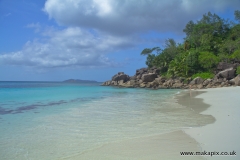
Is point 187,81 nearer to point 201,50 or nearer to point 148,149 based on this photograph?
point 201,50

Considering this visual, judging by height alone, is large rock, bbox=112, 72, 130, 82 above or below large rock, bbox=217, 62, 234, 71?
below

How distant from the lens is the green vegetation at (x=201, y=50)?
134 feet

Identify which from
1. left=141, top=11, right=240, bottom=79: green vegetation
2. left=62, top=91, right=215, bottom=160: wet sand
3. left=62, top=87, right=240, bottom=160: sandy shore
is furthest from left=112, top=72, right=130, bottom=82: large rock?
left=62, top=91, right=215, bottom=160: wet sand

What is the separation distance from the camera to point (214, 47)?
4534cm

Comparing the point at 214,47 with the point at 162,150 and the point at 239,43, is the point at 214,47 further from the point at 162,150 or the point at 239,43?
the point at 162,150

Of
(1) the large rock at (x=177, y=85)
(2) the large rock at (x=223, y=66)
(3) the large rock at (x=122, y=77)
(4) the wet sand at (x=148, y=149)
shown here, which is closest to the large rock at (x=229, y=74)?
(2) the large rock at (x=223, y=66)

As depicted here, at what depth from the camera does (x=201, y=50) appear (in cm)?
Result: 4522

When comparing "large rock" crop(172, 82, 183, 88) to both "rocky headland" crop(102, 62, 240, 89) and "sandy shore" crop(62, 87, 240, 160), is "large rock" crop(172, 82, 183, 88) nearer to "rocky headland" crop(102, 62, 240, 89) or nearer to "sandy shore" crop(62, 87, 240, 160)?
"rocky headland" crop(102, 62, 240, 89)

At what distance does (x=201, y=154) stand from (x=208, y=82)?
32603mm

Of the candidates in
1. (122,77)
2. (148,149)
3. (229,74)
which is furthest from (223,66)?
(148,149)

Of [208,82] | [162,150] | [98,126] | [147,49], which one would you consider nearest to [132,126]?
[98,126]

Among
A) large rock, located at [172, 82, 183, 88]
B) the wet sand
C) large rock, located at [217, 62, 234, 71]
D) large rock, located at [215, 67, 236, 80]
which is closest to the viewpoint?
the wet sand

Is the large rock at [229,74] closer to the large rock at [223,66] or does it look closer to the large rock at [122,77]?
the large rock at [223,66]

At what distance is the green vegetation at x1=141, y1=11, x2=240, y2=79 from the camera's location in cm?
4072
